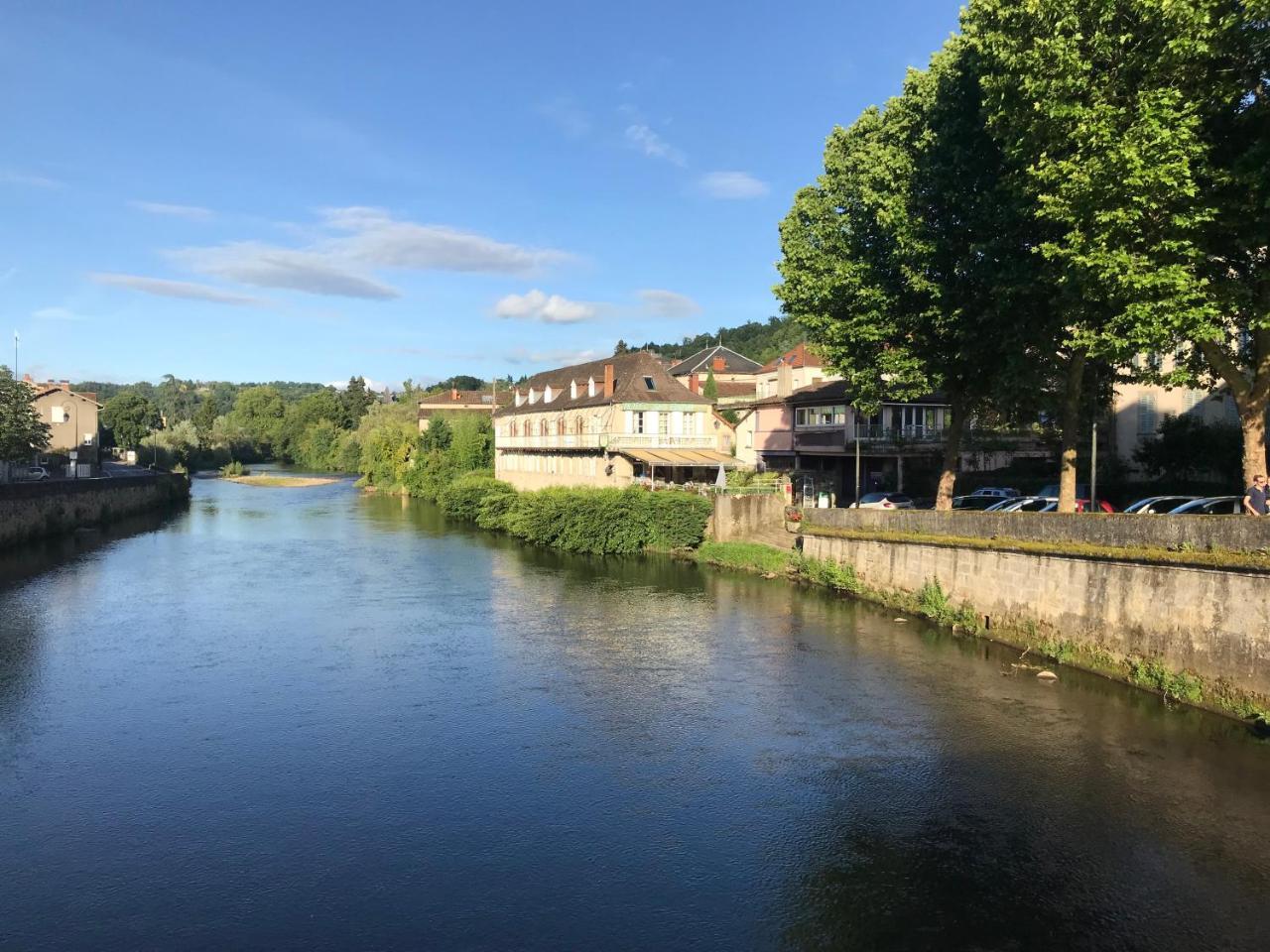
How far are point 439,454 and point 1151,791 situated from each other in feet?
237

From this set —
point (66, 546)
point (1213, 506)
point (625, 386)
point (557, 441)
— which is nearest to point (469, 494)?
point (557, 441)

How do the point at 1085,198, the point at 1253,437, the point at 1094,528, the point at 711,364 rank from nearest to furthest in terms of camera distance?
the point at 1085,198 → the point at 1253,437 → the point at 1094,528 → the point at 711,364

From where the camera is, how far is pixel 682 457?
5194 cm

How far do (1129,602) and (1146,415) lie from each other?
2257 cm

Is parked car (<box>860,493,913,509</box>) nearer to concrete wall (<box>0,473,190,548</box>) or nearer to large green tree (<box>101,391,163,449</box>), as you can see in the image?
concrete wall (<box>0,473,190,548</box>)

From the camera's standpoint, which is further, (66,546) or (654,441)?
(654,441)

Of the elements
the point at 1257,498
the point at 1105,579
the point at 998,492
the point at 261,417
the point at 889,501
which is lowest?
the point at 1105,579

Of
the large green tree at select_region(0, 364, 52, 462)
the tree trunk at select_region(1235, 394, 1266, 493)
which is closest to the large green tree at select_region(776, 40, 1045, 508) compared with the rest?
the tree trunk at select_region(1235, 394, 1266, 493)

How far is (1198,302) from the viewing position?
66.8ft

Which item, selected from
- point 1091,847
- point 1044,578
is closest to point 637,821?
point 1091,847

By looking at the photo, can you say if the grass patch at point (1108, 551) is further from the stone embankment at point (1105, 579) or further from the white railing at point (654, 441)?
the white railing at point (654, 441)

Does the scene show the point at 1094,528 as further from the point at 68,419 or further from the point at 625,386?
the point at 68,419

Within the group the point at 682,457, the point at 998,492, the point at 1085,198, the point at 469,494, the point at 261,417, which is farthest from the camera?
the point at 261,417

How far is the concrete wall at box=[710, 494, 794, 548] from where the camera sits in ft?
141
